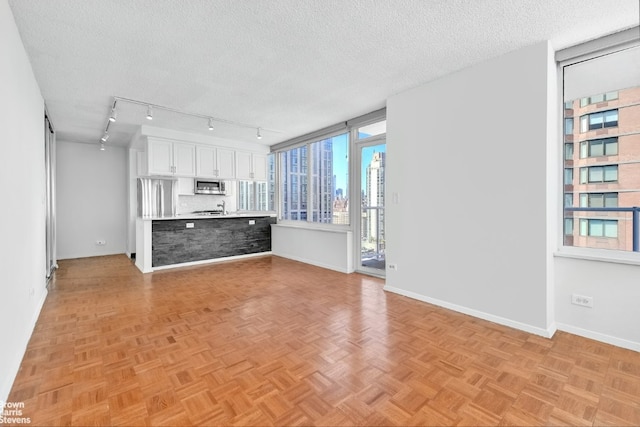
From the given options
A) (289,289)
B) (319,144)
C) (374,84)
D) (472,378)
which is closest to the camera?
(472,378)

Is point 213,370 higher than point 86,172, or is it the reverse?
point 86,172

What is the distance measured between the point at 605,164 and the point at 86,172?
888 cm

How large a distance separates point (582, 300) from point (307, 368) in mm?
2520

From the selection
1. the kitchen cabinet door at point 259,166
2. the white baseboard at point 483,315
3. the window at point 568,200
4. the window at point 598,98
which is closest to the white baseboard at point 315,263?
the white baseboard at point 483,315

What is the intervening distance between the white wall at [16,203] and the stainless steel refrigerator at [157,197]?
9.10 ft

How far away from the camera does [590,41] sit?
2.61 m

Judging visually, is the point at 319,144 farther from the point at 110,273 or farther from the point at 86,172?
the point at 86,172

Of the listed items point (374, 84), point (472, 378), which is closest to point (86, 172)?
point (374, 84)

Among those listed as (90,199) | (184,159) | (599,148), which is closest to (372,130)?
(599,148)

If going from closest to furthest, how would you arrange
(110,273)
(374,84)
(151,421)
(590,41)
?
(151,421), (590,41), (374,84), (110,273)

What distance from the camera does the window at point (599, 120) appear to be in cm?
266

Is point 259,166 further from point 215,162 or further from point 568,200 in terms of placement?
point 568,200

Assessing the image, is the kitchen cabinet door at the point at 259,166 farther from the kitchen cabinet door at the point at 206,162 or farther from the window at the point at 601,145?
the window at the point at 601,145

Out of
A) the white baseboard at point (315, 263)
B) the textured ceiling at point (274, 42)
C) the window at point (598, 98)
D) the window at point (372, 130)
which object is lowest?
the white baseboard at point (315, 263)
